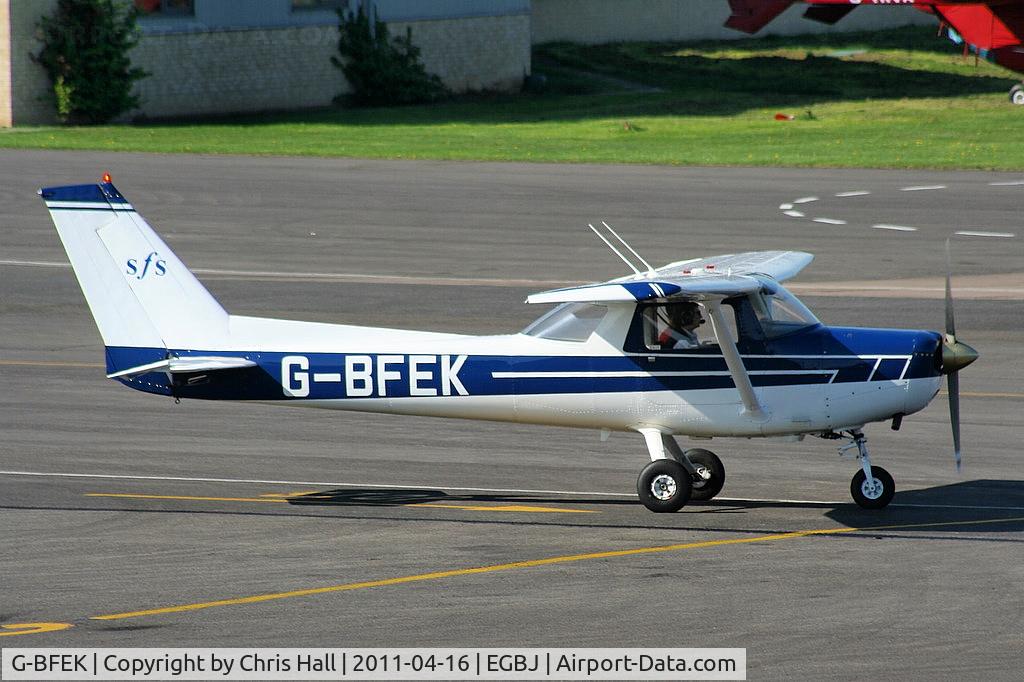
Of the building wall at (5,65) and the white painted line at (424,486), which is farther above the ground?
the building wall at (5,65)

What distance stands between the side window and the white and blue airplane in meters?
0.01

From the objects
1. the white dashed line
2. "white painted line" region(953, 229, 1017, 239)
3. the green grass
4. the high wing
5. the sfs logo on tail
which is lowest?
"white painted line" region(953, 229, 1017, 239)

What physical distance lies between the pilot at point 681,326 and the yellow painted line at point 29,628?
19.2 ft

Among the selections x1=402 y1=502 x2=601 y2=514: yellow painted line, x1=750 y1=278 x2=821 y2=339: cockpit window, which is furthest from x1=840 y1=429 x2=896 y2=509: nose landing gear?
x1=402 y1=502 x2=601 y2=514: yellow painted line

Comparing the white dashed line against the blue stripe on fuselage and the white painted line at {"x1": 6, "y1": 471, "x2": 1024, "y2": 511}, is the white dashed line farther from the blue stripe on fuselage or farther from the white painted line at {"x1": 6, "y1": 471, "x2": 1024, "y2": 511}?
the blue stripe on fuselage

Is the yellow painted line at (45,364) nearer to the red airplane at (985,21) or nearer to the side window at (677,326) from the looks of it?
the side window at (677,326)

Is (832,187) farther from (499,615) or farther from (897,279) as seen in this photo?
(499,615)

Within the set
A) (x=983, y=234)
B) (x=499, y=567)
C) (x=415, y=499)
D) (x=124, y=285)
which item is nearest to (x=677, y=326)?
(x=499, y=567)

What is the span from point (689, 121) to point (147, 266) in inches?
1460

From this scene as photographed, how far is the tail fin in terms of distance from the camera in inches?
543

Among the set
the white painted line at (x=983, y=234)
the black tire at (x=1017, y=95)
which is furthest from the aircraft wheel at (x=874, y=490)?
the black tire at (x=1017, y=95)

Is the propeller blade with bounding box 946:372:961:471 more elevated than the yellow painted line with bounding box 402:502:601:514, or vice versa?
the propeller blade with bounding box 946:372:961:471

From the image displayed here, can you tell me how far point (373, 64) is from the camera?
55344 mm

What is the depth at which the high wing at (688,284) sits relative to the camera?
1221 cm
